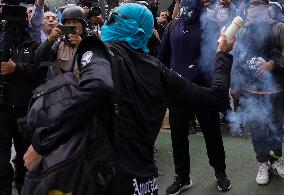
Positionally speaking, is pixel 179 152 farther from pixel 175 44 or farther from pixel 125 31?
pixel 125 31

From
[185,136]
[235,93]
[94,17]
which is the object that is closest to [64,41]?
[185,136]

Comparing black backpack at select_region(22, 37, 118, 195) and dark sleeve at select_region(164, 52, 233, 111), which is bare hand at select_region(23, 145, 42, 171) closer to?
black backpack at select_region(22, 37, 118, 195)

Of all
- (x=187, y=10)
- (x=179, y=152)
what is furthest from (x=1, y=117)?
(x=187, y=10)

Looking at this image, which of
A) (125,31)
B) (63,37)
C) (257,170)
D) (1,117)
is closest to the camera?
(125,31)

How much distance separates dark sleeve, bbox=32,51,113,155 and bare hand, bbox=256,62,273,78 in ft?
10.3

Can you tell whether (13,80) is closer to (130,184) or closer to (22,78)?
(22,78)

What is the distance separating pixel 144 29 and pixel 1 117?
2.27 meters

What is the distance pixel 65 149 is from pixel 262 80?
3502 millimetres

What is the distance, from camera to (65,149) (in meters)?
1.88

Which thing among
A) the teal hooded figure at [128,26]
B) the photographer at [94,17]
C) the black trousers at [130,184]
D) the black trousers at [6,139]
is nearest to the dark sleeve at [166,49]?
the photographer at [94,17]

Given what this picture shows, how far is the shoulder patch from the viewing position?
80.4 inches

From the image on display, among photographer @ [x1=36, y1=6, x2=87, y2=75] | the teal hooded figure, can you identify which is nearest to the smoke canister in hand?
the teal hooded figure

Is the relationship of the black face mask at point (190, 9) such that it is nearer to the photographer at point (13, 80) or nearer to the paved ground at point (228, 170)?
the photographer at point (13, 80)

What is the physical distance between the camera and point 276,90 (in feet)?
16.3
